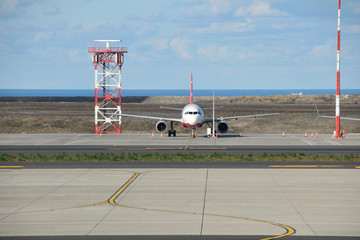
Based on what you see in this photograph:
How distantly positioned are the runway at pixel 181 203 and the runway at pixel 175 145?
509 inches

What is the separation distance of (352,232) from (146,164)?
21.2 meters

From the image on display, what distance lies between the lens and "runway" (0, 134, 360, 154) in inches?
1912

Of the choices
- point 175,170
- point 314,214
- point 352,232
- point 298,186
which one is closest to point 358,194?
point 298,186

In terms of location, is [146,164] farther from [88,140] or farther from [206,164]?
[88,140]

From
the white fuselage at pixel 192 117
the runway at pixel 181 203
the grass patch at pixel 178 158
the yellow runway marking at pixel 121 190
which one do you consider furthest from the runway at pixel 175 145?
the yellow runway marking at pixel 121 190

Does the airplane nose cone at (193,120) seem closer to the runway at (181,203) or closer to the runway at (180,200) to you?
the runway at (180,200)

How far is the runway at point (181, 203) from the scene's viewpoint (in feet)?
64.7

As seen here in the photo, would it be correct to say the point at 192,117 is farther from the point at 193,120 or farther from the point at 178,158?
the point at 178,158

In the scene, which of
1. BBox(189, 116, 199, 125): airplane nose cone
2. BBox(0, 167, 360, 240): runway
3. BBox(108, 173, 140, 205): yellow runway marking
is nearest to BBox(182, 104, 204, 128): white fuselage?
BBox(189, 116, 199, 125): airplane nose cone

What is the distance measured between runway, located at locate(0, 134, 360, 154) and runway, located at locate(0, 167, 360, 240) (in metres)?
12.9

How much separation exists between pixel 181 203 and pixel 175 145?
95.5 ft

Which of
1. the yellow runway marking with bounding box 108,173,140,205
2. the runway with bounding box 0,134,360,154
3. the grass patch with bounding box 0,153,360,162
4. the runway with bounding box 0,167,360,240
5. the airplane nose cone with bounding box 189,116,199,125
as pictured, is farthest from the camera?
the airplane nose cone with bounding box 189,116,199,125

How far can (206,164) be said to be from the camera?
38344mm

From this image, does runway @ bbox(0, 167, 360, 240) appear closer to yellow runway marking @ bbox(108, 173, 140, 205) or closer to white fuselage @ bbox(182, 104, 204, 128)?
yellow runway marking @ bbox(108, 173, 140, 205)
